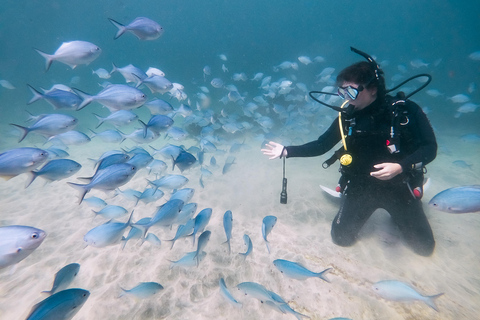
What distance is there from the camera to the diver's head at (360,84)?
109 inches

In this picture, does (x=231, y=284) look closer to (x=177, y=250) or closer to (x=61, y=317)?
(x=177, y=250)

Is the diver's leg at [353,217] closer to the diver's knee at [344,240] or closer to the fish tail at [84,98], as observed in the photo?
the diver's knee at [344,240]

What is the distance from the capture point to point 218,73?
37469 millimetres

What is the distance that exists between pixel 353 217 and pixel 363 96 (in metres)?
2.30

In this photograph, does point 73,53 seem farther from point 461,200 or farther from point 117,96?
point 461,200

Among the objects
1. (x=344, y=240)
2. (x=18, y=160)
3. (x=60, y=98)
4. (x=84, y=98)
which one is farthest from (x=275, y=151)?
(x=60, y=98)

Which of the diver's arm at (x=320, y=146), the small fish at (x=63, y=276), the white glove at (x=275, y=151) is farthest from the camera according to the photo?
the diver's arm at (x=320, y=146)

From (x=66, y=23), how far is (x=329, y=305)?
65352 mm

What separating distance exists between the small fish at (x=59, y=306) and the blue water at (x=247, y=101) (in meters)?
1.21

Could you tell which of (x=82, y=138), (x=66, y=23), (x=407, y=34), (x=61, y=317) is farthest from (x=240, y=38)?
(x=61, y=317)

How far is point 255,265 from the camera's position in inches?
135

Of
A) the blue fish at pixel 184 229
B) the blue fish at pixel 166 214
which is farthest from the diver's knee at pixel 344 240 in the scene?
the blue fish at pixel 166 214

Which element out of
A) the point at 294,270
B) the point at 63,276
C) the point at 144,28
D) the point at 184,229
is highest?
the point at 144,28

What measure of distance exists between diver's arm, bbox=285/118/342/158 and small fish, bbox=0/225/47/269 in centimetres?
345
